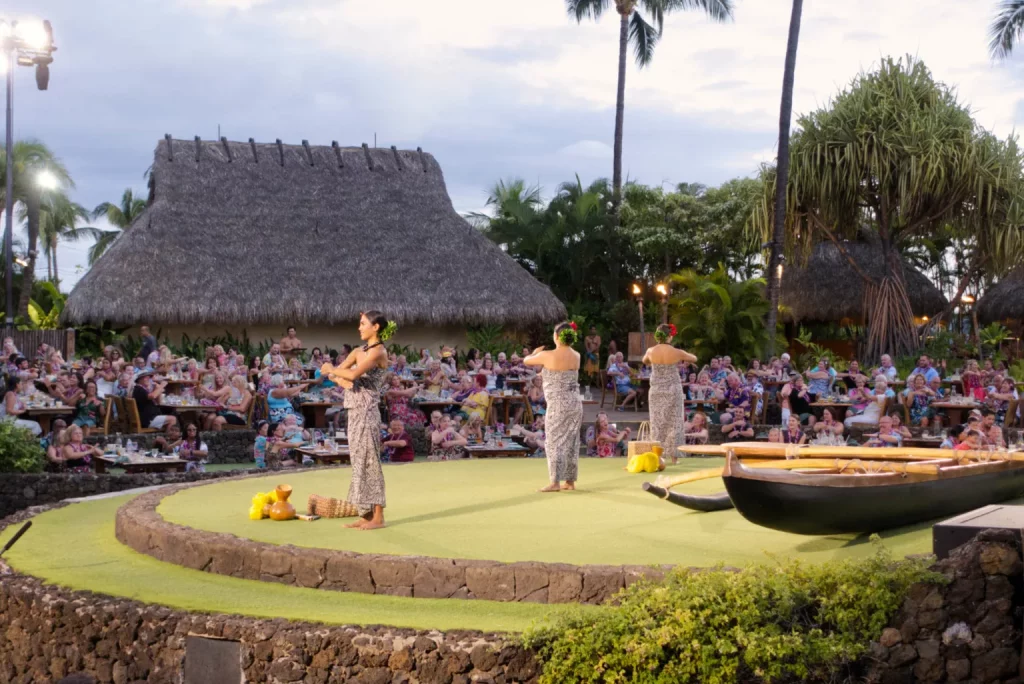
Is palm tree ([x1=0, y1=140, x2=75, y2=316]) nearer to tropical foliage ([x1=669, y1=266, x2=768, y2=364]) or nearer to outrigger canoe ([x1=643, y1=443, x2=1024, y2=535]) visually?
tropical foliage ([x1=669, y1=266, x2=768, y2=364])

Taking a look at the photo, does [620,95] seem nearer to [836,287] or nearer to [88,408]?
[836,287]

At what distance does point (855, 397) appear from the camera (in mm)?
15844

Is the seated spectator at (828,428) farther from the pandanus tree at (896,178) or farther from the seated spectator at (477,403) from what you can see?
the pandanus tree at (896,178)

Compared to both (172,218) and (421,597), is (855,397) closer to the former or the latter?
(421,597)

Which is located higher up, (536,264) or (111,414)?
(536,264)

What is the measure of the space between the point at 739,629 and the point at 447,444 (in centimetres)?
940

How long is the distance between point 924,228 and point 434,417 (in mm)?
12970

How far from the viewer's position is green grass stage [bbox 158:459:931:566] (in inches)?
286

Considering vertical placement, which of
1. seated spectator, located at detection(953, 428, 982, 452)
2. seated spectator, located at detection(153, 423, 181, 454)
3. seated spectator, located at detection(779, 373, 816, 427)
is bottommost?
seated spectator, located at detection(153, 423, 181, 454)

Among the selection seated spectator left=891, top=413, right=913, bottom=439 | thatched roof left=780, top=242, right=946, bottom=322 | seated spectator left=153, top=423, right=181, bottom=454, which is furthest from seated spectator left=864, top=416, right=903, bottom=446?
thatched roof left=780, top=242, right=946, bottom=322

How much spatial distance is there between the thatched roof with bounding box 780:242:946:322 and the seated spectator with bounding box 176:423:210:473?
16.2 m

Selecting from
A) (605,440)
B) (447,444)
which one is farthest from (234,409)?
(605,440)

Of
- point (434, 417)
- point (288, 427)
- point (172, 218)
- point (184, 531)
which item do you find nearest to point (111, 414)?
point (288, 427)

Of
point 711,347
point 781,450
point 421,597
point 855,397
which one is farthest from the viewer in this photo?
point 711,347
